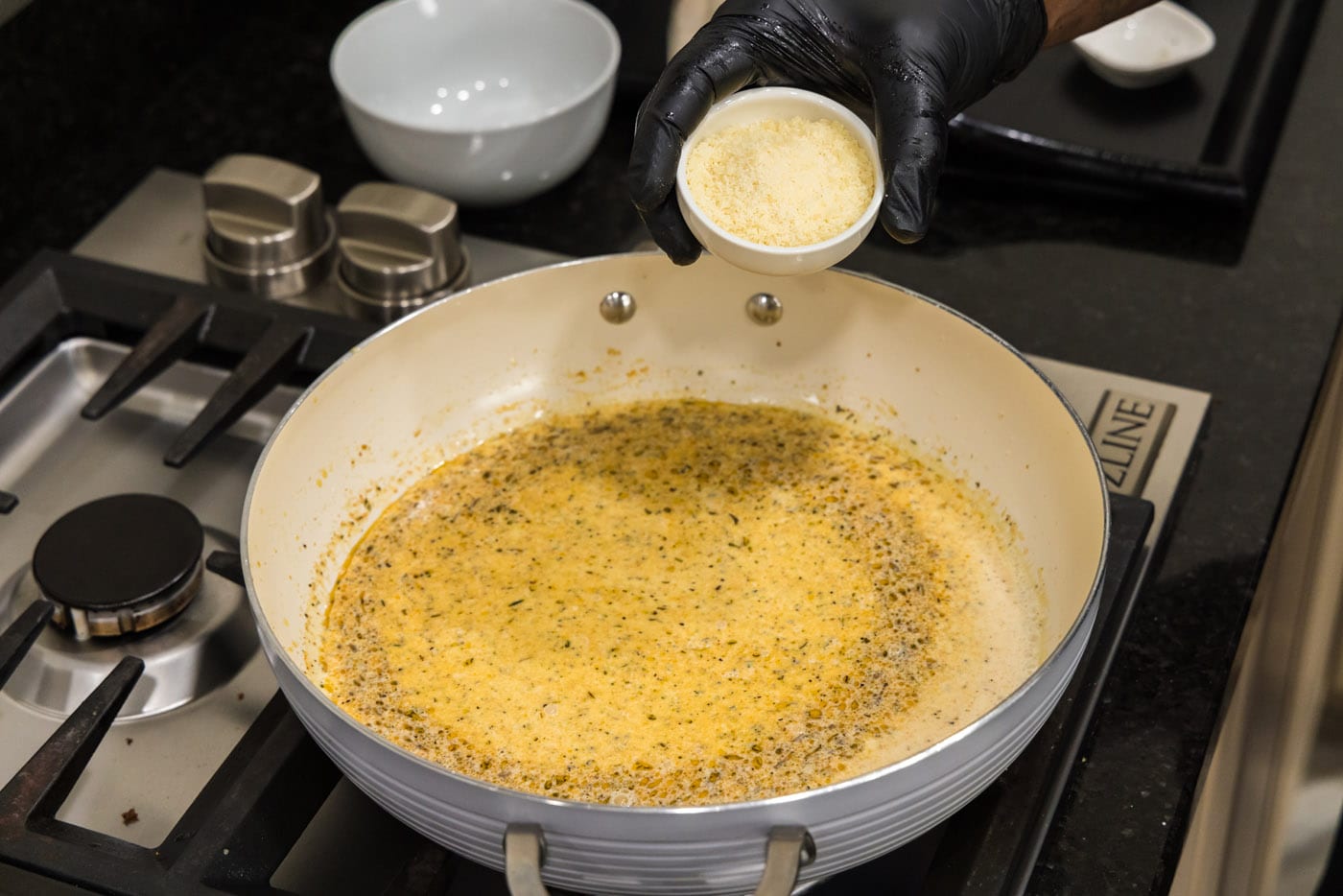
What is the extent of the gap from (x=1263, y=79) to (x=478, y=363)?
0.80 meters

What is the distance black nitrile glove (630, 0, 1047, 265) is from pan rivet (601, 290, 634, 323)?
139mm

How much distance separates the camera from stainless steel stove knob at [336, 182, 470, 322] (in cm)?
107

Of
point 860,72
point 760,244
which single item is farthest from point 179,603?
point 860,72

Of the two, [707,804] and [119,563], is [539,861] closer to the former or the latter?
[707,804]

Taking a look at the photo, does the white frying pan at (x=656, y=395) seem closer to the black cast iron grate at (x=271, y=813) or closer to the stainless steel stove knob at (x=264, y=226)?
the black cast iron grate at (x=271, y=813)

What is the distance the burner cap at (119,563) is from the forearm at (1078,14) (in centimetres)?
65

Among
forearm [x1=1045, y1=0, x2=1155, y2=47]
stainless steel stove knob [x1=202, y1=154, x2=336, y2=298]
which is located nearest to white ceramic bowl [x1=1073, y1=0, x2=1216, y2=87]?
forearm [x1=1045, y1=0, x2=1155, y2=47]

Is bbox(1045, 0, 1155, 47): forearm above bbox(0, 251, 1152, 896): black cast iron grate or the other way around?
above

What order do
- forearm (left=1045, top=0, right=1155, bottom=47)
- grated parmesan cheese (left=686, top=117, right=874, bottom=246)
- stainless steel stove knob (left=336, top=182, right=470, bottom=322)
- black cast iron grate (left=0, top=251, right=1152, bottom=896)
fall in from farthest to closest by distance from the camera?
stainless steel stove knob (left=336, top=182, right=470, bottom=322) < forearm (left=1045, top=0, right=1155, bottom=47) < grated parmesan cheese (left=686, top=117, right=874, bottom=246) < black cast iron grate (left=0, top=251, right=1152, bottom=896)

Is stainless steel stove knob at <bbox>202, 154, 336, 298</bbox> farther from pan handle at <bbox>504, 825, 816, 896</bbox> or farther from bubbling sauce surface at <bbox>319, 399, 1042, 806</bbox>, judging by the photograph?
pan handle at <bbox>504, 825, 816, 896</bbox>

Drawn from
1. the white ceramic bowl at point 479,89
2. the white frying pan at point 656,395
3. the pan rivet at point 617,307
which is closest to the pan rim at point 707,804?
the white frying pan at point 656,395

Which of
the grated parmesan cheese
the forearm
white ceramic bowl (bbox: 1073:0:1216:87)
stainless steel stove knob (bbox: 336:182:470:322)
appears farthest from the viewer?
white ceramic bowl (bbox: 1073:0:1216:87)

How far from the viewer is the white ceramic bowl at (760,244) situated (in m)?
0.79

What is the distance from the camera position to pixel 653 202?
801 millimetres
